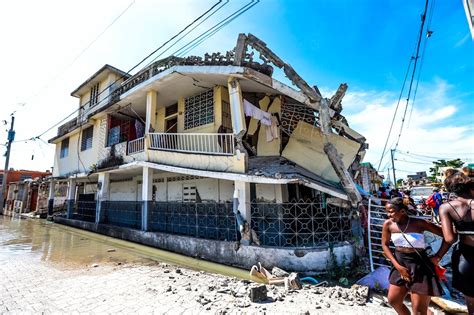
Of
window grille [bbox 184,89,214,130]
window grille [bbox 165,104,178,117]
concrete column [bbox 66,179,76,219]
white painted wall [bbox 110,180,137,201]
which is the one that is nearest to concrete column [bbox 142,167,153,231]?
window grille [bbox 184,89,214,130]

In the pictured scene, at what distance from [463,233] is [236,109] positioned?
6.09 meters

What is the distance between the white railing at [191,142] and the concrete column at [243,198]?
1.83 m

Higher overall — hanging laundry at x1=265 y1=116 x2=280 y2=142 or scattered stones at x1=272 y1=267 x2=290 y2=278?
hanging laundry at x1=265 y1=116 x2=280 y2=142

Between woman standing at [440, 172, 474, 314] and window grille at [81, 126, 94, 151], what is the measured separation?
1737cm

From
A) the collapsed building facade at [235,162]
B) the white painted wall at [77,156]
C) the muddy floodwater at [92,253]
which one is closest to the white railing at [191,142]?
the collapsed building facade at [235,162]

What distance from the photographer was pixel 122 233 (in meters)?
10.7

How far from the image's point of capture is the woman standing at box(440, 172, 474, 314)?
2.50 metres

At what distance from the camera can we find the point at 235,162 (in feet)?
23.8

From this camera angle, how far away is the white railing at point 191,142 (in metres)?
8.78

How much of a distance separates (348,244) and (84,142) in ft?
54.9

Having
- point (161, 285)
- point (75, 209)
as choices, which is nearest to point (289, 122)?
point (161, 285)

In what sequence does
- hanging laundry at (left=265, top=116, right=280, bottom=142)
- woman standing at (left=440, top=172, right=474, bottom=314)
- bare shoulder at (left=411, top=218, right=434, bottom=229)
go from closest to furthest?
woman standing at (left=440, top=172, right=474, bottom=314), bare shoulder at (left=411, top=218, right=434, bottom=229), hanging laundry at (left=265, top=116, right=280, bottom=142)

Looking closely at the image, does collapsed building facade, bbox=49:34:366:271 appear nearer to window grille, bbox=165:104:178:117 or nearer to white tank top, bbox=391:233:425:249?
window grille, bbox=165:104:178:117

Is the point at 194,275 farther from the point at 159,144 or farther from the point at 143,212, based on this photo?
the point at 159,144
